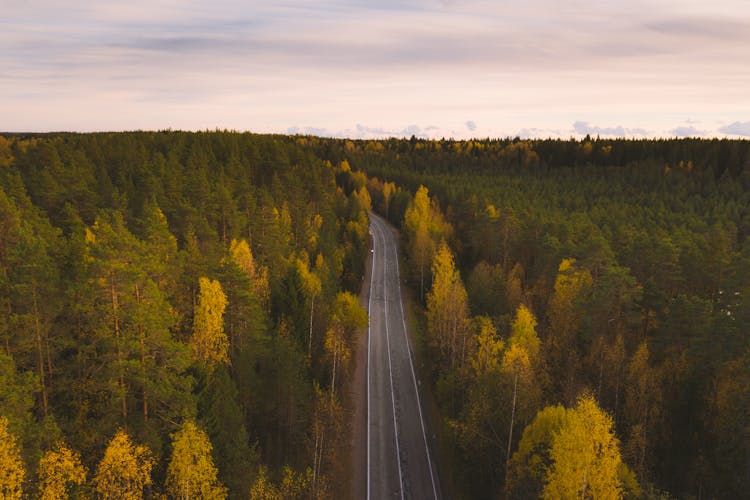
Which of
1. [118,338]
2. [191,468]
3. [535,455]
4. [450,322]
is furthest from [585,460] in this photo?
[450,322]

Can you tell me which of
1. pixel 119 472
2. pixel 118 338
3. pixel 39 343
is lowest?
pixel 119 472

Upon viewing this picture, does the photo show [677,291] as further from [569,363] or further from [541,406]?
[541,406]

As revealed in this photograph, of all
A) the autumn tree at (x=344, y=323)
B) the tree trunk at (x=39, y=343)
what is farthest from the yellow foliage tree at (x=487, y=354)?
the tree trunk at (x=39, y=343)

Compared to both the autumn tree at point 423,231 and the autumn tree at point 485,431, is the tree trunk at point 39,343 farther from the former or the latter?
the autumn tree at point 423,231

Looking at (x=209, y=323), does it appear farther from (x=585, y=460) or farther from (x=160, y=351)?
(x=585, y=460)

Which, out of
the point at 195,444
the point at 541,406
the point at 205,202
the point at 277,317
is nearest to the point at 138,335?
the point at 195,444

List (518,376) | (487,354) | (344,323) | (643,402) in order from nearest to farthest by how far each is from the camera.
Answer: (518,376) → (643,402) → (487,354) → (344,323)
